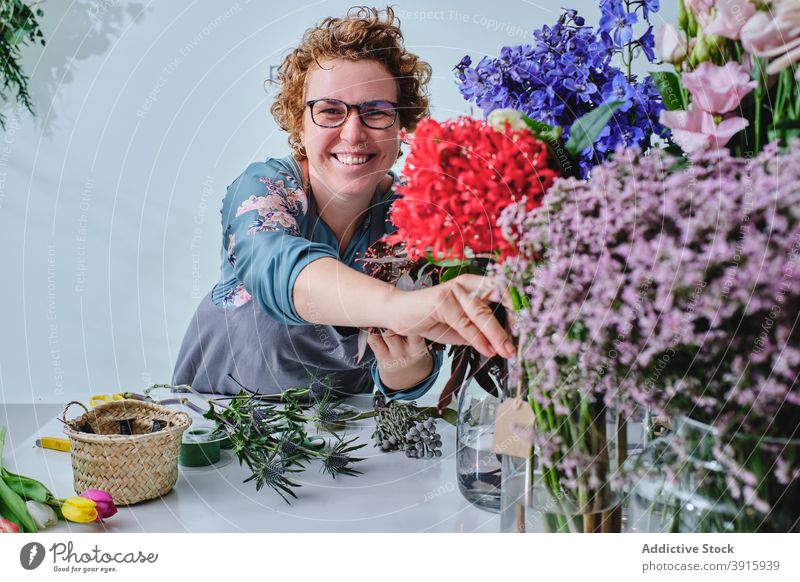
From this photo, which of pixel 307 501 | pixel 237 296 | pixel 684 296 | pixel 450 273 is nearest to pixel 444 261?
pixel 450 273

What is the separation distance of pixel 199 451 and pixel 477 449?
25 centimetres

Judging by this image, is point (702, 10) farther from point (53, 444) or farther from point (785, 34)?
point (53, 444)

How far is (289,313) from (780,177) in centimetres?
41

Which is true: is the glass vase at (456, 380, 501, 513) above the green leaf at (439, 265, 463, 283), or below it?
below

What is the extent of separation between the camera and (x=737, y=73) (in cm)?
39

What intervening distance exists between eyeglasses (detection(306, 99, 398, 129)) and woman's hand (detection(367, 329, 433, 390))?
0.70ft

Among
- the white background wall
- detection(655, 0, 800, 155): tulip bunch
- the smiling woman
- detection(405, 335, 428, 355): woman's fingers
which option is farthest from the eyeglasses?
detection(655, 0, 800, 155): tulip bunch

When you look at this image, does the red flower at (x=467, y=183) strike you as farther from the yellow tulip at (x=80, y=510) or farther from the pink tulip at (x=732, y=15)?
the yellow tulip at (x=80, y=510)

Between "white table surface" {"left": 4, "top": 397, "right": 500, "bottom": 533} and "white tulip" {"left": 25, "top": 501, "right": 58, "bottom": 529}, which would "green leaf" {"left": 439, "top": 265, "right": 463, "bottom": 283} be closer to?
"white table surface" {"left": 4, "top": 397, "right": 500, "bottom": 533}

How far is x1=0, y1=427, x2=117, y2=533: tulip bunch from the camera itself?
0.51m

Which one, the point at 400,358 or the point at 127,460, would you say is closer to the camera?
the point at 127,460

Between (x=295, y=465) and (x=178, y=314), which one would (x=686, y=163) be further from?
(x=178, y=314)
